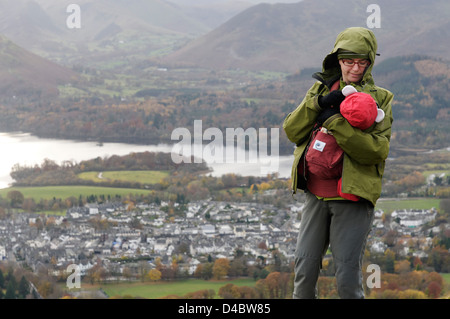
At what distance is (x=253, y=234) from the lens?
25.4 meters

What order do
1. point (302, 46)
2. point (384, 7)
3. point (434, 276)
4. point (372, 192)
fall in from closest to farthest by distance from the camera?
point (372, 192)
point (434, 276)
point (384, 7)
point (302, 46)

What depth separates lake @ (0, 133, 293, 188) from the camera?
36.9 meters

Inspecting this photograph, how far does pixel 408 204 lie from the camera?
1082 inches

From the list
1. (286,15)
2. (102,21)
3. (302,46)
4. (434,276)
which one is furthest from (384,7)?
(434,276)

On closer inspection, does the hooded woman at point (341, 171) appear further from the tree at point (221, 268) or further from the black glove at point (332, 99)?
the tree at point (221, 268)

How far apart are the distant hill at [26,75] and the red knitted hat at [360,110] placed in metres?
63.8

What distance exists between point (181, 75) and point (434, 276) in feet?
216

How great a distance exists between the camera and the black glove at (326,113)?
7.58ft

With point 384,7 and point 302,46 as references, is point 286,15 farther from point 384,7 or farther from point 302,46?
point 384,7

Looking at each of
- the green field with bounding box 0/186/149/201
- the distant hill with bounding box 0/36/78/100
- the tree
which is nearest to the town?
the tree

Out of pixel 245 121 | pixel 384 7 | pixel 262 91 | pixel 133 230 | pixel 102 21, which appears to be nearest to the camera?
pixel 133 230

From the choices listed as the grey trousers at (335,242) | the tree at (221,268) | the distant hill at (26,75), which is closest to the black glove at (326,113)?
the grey trousers at (335,242)
